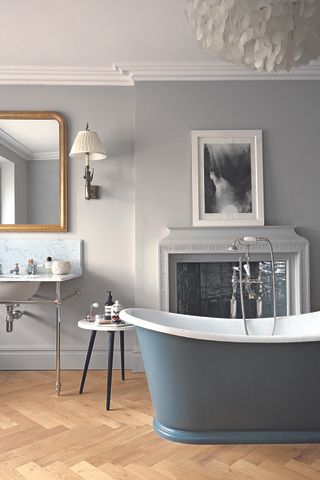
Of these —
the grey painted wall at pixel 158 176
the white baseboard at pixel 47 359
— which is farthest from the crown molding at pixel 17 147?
the white baseboard at pixel 47 359

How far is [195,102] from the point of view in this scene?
11.3 ft

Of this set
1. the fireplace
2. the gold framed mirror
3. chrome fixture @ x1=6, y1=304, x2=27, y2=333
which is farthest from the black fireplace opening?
chrome fixture @ x1=6, y1=304, x2=27, y2=333

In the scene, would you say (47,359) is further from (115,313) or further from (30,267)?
(115,313)

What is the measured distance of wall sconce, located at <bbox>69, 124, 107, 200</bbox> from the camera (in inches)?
126

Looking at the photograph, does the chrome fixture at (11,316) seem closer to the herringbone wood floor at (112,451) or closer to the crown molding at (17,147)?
the herringbone wood floor at (112,451)

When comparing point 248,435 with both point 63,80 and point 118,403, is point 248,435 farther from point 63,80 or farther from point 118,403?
point 63,80

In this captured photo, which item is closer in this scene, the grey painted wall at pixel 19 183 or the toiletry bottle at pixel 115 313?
the toiletry bottle at pixel 115 313

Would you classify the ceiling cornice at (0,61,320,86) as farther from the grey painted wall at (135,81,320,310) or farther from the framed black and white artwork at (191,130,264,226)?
the framed black and white artwork at (191,130,264,226)

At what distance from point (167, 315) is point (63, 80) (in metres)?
2.14

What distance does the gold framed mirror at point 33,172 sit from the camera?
3.43 metres

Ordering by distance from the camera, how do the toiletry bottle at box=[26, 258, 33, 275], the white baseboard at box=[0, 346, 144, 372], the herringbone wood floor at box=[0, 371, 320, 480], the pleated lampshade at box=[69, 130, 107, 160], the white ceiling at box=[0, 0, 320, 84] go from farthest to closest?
the white baseboard at box=[0, 346, 144, 372] < the toiletry bottle at box=[26, 258, 33, 275] < the pleated lampshade at box=[69, 130, 107, 160] < the white ceiling at box=[0, 0, 320, 84] < the herringbone wood floor at box=[0, 371, 320, 480]

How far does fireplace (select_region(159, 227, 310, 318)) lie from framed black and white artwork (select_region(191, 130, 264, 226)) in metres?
0.17

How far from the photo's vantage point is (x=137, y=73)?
3404 millimetres

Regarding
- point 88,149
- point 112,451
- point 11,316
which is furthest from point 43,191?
point 112,451
